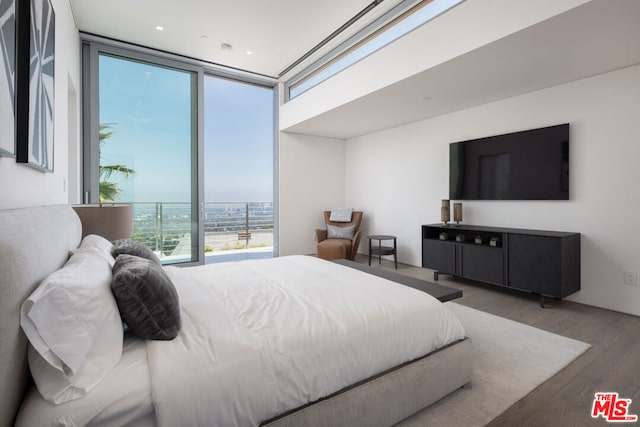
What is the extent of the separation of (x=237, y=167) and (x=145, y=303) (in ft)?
15.4

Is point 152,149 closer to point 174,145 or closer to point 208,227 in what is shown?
point 174,145

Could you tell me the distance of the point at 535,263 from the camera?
321cm

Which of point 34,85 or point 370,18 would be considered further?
point 370,18

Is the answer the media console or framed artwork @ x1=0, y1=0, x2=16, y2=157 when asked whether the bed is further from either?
the media console

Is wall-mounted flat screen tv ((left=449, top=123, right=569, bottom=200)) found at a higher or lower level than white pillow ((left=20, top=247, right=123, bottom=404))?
higher

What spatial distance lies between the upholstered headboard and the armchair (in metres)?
4.15

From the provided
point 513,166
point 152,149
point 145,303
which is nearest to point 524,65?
point 513,166

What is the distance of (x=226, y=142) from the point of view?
5488mm

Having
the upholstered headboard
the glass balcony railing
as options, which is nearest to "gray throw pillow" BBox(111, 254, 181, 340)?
the upholstered headboard

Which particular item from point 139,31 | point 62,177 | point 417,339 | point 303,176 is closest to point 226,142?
point 303,176

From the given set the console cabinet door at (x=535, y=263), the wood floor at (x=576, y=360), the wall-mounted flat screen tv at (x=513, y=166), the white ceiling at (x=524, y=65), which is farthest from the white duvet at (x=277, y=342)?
the wall-mounted flat screen tv at (x=513, y=166)

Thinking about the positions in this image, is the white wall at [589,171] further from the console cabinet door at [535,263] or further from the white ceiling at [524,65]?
the console cabinet door at [535,263]

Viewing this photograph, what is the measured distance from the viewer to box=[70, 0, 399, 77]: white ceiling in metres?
3.33

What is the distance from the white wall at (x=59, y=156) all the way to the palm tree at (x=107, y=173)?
308 mm
